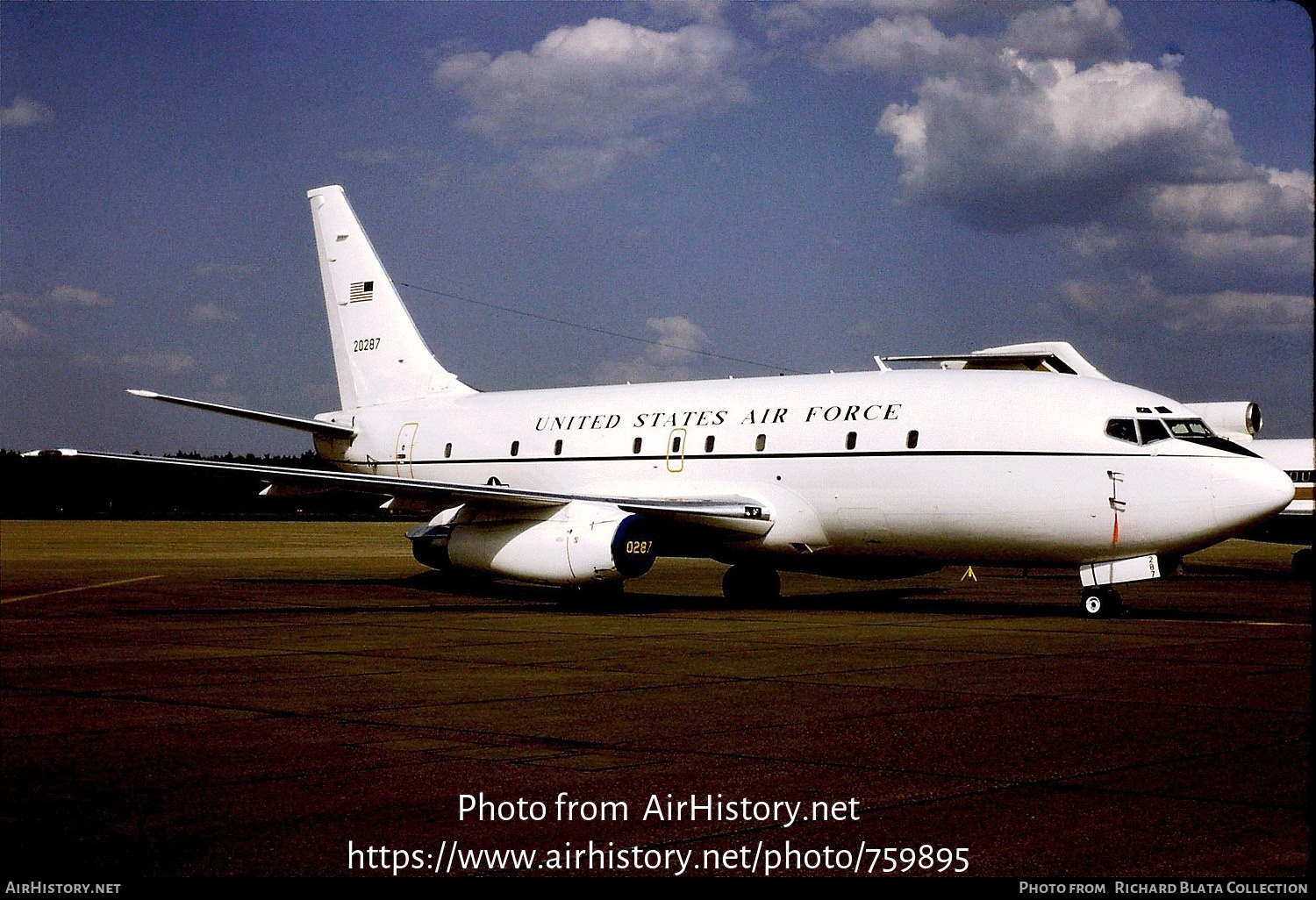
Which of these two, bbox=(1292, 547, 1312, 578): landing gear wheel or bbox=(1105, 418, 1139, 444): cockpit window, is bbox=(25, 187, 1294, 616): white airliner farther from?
bbox=(1292, 547, 1312, 578): landing gear wheel

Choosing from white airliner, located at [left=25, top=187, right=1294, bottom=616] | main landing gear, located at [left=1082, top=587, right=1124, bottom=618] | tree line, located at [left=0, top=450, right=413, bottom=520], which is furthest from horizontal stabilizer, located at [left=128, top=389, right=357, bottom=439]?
tree line, located at [left=0, top=450, right=413, bottom=520]

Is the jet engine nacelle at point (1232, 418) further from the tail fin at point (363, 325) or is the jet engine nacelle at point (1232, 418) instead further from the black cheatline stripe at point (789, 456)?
the tail fin at point (363, 325)

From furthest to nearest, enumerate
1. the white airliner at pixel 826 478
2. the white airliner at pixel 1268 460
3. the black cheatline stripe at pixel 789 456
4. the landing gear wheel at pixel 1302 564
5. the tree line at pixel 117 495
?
the tree line at pixel 117 495 → the landing gear wheel at pixel 1302 564 → the white airliner at pixel 1268 460 → the black cheatline stripe at pixel 789 456 → the white airliner at pixel 826 478

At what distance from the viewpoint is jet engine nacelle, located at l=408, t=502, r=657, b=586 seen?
21.9 m

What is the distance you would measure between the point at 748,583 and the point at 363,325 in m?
11.9

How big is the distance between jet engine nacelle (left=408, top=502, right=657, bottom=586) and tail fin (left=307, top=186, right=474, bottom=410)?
24.3 ft

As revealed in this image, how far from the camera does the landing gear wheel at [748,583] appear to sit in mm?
24922

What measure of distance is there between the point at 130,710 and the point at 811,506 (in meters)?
13.7

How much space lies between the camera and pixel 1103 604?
803 inches

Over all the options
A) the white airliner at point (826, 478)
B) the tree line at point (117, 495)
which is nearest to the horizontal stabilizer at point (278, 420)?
the white airliner at point (826, 478)

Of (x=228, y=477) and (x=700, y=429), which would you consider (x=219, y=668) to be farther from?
(x=700, y=429)

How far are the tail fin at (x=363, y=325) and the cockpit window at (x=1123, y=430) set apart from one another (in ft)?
49.3

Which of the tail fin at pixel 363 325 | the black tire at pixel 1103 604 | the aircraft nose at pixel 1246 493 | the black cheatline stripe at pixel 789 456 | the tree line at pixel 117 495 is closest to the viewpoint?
the aircraft nose at pixel 1246 493

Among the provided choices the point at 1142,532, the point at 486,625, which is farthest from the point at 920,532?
the point at 486,625
